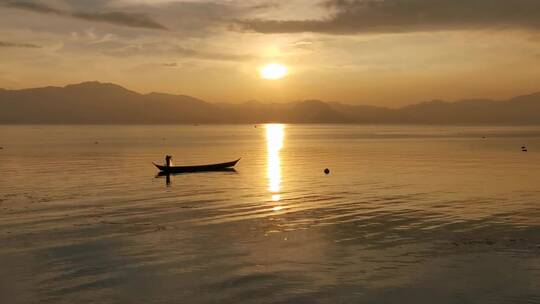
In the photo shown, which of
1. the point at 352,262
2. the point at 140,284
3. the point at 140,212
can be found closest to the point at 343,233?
the point at 352,262

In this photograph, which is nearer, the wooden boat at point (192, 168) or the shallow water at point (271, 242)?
the shallow water at point (271, 242)

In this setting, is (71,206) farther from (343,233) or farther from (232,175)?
(232,175)

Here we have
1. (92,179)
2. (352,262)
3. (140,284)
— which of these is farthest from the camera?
(92,179)

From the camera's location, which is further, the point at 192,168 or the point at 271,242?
the point at 192,168

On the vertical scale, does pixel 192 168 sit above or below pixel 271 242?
above

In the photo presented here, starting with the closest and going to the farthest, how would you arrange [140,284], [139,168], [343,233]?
[140,284] < [343,233] < [139,168]

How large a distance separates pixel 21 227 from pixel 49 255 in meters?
8.56

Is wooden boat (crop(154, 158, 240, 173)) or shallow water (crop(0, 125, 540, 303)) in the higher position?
wooden boat (crop(154, 158, 240, 173))

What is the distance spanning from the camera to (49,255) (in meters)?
27.0

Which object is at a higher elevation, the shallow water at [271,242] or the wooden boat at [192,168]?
the wooden boat at [192,168]

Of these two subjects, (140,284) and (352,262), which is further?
(352,262)

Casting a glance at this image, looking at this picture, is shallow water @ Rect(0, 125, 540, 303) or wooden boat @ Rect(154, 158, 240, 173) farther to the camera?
wooden boat @ Rect(154, 158, 240, 173)

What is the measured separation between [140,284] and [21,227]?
15499 mm

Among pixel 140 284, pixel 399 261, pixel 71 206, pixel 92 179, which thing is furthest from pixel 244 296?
Answer: pixel 92 179
